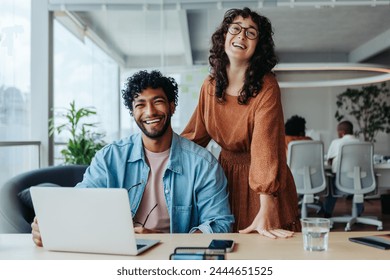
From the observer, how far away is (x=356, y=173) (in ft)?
14.2

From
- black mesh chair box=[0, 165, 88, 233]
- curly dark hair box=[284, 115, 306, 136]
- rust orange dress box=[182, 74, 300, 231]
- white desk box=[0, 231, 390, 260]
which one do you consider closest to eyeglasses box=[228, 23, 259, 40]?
rust orange dress box=[182, 74, 300, 231]

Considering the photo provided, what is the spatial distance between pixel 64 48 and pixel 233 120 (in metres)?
3.15

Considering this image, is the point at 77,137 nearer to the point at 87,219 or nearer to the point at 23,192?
the point at 23,192

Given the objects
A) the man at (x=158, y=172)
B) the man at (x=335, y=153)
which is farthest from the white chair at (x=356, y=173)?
the man at (x=158, y=172)

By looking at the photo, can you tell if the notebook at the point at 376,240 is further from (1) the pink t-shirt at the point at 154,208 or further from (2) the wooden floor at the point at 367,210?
(2) the wooden floor at the point at 367,210

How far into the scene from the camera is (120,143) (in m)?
1.55

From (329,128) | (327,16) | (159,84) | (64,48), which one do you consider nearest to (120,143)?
(159,84)

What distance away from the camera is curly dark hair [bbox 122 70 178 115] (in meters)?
1.54

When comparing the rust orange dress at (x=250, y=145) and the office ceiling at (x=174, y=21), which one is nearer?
the rust orange dress at (x=250, y=145)

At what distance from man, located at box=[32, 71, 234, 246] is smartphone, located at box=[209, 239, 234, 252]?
0.38m

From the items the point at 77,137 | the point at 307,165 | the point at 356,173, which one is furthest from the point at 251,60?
the point at 356,173

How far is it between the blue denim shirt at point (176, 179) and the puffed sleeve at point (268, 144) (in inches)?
5.2

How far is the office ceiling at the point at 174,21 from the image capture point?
4254 millimetres

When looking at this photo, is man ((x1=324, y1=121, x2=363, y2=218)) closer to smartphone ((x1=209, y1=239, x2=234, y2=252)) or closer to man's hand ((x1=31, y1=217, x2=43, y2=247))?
smartphone ((x1=209, y1=239, x2=234, y2=252))
